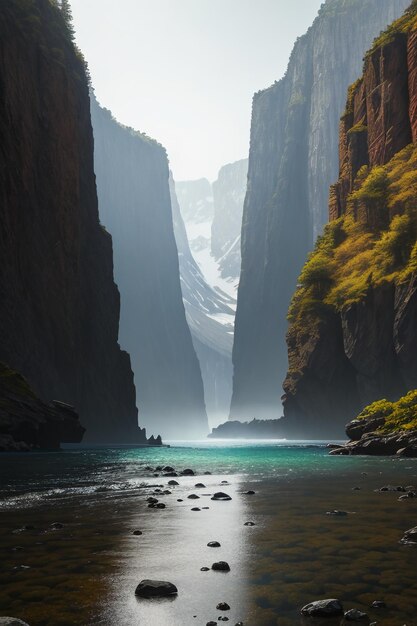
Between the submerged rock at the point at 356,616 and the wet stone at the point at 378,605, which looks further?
the wet stone at the point at 378,605

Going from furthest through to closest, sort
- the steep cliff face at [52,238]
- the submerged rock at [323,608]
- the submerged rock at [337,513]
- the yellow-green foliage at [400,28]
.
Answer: the yellow-green foliage at [400,28], the steep cliff face at [52,238], the submerged rock at [337,513], the submerged rock at [323,608]

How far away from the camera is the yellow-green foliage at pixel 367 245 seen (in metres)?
67.7

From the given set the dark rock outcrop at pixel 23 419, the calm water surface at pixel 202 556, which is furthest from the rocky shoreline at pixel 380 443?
the dark rock outcrop at pixel 23 419

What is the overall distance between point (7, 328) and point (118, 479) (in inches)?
1575

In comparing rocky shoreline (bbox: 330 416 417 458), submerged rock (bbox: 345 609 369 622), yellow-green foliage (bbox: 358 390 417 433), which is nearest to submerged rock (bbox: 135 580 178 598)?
submerged rock (bbox: 345 609 369 622)

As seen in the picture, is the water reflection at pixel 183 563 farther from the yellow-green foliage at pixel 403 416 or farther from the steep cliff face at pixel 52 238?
the steep cliff face at pixel 52 238

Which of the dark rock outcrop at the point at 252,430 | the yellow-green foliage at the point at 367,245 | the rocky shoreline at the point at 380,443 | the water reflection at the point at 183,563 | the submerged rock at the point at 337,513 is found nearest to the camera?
the water reflection at the point at 183,563

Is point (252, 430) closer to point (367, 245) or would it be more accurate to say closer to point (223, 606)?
point (367, 245)

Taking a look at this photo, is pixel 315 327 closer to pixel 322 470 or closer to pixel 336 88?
pixel 322 470

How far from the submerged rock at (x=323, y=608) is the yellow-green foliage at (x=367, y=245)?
5888cm

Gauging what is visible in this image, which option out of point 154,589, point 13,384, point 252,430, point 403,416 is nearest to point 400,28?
point 403,416

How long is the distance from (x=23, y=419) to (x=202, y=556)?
3931 centimetres

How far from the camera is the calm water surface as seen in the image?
6.79 m

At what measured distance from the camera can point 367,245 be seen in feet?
257
